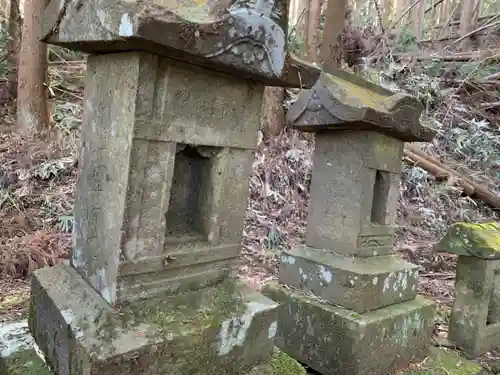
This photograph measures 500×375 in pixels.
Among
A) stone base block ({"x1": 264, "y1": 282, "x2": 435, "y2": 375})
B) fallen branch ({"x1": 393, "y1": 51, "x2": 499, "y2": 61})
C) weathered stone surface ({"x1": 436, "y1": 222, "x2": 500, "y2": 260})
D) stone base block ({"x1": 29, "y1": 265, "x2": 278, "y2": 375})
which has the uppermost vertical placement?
fallen branch ({"x1": 393, "y1": 51, "x2": 499, "y2": 61})

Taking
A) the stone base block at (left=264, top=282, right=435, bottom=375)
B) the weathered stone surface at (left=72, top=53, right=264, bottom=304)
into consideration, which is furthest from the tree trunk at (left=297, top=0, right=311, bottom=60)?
the weathered stone surface at (left=72, top=53, right=264, bottom=304)

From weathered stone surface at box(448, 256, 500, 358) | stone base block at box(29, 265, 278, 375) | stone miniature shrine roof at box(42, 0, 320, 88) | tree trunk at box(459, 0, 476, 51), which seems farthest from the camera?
tree trunk at box(459, 0, 476, 51)

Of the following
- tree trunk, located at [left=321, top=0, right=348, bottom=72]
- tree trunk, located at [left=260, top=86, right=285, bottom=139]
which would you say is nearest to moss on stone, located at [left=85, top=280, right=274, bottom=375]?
tree trunk, located at [left=321, top=0, right=348, bottom=72]

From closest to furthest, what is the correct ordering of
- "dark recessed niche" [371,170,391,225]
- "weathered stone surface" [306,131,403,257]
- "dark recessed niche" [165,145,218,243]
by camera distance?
"dark recessed niche" [165,145,218,243], "weathered stone surface" [306,131,403,257], "dark recessed niche" [371,170,391,225]

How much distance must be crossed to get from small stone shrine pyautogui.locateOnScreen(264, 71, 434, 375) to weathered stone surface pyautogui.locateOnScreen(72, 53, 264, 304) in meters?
1.04

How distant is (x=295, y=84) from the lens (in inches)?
88.3

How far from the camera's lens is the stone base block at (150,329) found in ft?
5.78

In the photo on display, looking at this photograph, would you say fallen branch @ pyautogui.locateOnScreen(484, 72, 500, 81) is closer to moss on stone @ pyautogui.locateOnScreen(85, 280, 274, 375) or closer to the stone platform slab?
the stone platform slab

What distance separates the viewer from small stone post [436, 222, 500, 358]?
368 cm

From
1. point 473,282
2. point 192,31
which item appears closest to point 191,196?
point 192,31

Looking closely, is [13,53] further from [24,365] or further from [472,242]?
[472,242]

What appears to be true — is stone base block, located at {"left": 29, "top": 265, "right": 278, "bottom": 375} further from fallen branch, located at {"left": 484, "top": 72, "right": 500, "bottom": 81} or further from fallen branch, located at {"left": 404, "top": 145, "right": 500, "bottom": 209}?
fallen branch, located at {"left": 484, "top": 72, "right": 500, "bottom": 81}

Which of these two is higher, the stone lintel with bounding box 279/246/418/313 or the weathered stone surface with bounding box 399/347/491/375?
the stone lintel with bounding box 279/246/418/313

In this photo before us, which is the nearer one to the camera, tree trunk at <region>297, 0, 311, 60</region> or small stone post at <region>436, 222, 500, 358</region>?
small stone post at <region>436, 222, 500, 358</region>
